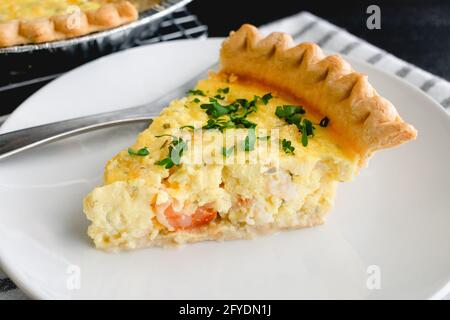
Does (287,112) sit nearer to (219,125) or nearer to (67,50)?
(219,125)

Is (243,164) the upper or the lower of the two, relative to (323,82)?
lower

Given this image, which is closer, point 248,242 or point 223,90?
point 248,242

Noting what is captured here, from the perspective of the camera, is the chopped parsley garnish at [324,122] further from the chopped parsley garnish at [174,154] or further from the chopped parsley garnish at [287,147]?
the chopped parsley garnish at [174,154]

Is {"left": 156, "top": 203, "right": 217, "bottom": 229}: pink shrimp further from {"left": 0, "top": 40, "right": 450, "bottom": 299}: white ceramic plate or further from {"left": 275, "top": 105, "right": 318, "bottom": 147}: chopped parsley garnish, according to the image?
{"left": 275, "top": 105, "right": 318, "bottom": 147}: chopped parsley garnish

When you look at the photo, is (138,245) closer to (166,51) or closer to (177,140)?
(177,140)

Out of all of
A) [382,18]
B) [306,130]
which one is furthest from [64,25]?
[382,18]

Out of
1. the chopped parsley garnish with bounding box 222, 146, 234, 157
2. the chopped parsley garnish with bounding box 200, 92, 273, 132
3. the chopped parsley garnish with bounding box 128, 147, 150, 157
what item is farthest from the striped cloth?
the chopped parsley garnish with bounding box 128, 147, 150, 157
